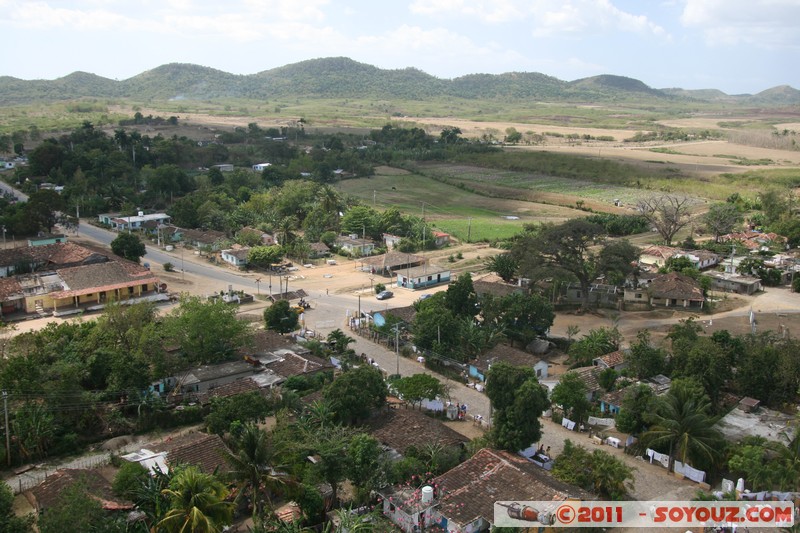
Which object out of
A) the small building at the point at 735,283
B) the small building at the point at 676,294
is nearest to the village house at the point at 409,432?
the small building at the point at 676,294

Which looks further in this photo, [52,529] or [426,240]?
[426,240]

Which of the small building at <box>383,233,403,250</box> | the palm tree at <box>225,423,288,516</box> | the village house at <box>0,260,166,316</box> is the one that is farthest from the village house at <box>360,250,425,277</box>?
the palm tree at <box>225,423,288,516</box>

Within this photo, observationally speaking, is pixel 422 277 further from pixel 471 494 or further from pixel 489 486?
pixel 471 494

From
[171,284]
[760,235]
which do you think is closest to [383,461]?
[171,284]

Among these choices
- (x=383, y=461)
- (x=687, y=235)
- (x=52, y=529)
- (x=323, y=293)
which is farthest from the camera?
(x=687, y=235)

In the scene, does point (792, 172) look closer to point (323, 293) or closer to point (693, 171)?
point (693, 171)

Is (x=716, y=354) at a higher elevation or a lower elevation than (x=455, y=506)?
higher

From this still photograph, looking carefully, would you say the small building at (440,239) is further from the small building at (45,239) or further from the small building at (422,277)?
the small building at (45,239)

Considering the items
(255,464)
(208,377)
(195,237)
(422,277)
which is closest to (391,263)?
(422,277)
